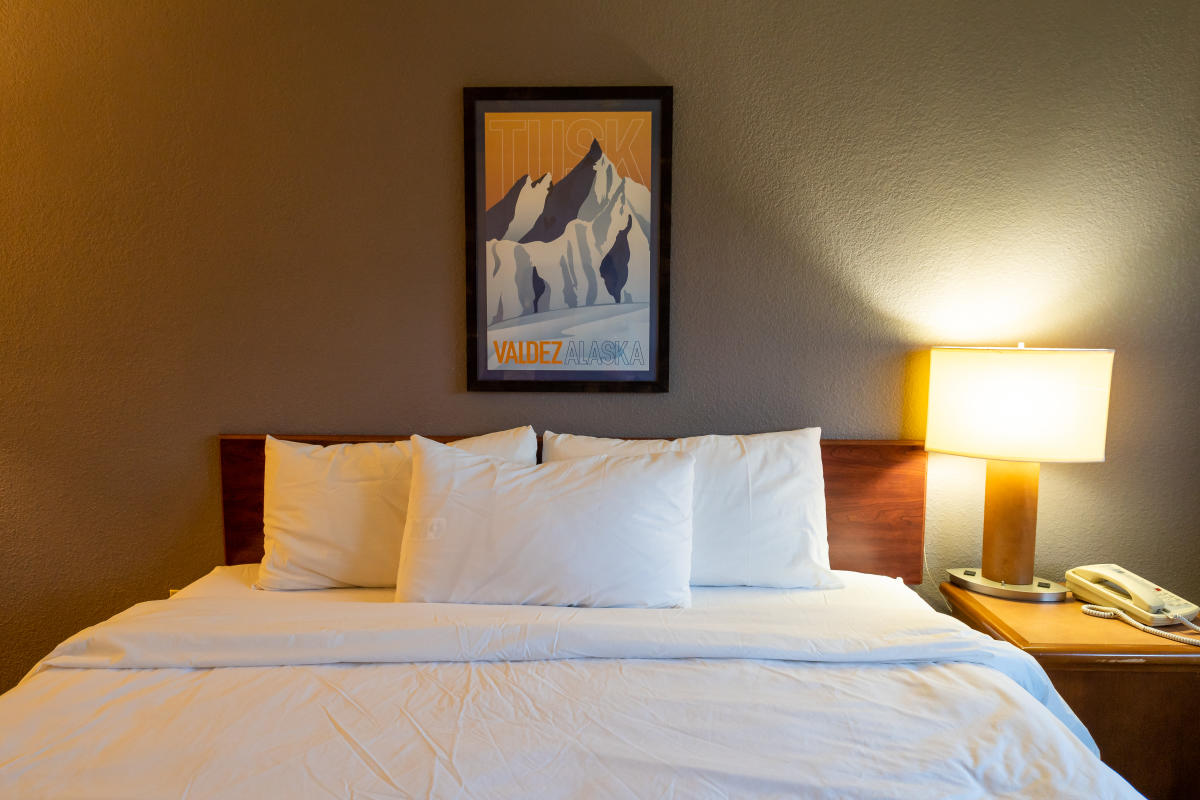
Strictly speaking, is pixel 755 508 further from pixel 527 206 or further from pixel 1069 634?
pixel 527 206

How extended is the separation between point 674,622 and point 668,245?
1114mm

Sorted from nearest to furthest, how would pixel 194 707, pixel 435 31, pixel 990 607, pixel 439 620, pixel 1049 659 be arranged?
pixel 194 707, pixel 439 620, pixel 1049 659, pixel 990 607, pixel 435 31

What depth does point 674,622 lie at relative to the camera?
5.43ft

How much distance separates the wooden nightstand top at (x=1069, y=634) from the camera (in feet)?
5.75

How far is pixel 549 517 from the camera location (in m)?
1.80

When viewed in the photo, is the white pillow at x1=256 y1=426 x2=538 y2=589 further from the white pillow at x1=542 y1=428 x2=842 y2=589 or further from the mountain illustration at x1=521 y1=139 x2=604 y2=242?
the mountain illustration at x1=521 y1=139 x2=604 y2=242

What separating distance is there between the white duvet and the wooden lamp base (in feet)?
1.67

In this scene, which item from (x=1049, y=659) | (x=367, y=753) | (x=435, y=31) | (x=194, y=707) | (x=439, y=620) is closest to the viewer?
(x=367, y=753)

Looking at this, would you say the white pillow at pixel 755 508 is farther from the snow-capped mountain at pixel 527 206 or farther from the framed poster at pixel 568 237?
the snow-capped mountain at pixel 527 206

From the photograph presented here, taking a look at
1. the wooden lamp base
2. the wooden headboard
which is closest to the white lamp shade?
the wooden lamp base

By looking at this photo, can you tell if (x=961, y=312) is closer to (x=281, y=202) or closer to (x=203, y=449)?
(x=281, y=202)

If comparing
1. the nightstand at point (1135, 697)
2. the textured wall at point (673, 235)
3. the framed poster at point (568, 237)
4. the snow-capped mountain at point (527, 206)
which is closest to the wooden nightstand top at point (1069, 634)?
the nightstand at point (1135, 697)

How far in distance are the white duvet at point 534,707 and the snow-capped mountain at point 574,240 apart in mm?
963

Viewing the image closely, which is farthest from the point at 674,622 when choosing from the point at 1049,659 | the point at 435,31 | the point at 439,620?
the point at 435,31
